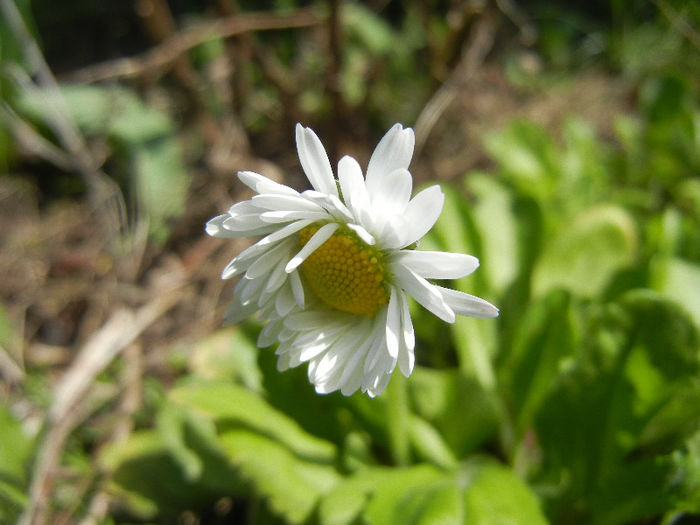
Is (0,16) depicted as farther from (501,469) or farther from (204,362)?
(501,469)

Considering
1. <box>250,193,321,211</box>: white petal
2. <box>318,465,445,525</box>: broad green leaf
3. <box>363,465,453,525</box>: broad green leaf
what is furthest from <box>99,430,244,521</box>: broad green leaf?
<box>250,193,321,211</box>: white petal

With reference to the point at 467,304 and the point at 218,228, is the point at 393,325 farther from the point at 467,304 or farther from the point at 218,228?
the point at 218,228

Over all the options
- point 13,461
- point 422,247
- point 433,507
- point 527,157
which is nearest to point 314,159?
point 433,507

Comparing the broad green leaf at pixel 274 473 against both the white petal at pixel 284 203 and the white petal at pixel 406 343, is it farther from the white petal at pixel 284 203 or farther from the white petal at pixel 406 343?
the white petal at pixel 284 203

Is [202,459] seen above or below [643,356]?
below

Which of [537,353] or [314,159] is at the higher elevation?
[314,159]

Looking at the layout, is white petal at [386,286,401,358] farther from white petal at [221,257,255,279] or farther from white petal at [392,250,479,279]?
white petal at [221,257,255,279]

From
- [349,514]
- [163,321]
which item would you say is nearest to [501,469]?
[349,514]

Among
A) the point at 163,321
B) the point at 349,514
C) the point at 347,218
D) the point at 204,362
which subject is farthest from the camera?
the point at 163,321
